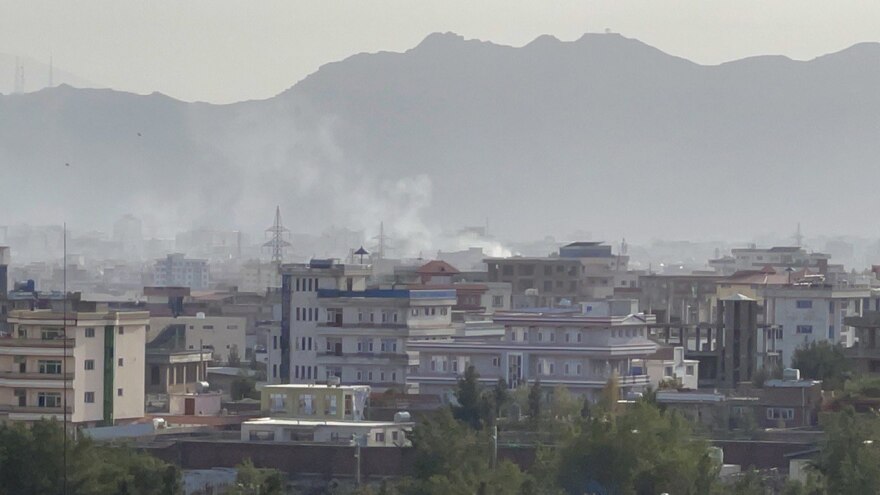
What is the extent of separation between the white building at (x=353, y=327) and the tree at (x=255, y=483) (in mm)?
16101

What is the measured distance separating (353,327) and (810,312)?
40.3 feet

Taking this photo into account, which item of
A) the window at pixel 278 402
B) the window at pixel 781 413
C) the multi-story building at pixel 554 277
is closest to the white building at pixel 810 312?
the multi-story building at pixel 554 277

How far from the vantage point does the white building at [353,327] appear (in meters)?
A: 42.3

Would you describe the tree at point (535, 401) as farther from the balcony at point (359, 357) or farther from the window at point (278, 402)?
the balcony at point (359, 357)

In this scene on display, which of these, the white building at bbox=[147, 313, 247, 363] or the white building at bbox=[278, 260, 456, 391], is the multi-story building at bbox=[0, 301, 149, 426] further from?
the white building at bbox=[147, 313, 247, 363]

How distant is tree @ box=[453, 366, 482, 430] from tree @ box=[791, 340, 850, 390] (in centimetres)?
579

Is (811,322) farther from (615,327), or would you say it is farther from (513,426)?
(513,426)

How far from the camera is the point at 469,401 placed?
111 feet

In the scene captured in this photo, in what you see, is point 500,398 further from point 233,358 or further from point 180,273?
point 180,273

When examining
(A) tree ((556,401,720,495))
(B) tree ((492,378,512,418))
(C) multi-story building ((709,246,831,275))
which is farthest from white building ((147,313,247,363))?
(A) tree ((556,401,720,495))

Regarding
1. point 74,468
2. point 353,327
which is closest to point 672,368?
point 353,327

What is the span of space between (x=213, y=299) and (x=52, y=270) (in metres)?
40.3

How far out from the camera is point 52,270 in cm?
10869

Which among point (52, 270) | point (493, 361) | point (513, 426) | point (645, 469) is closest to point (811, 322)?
point (493, 361)
